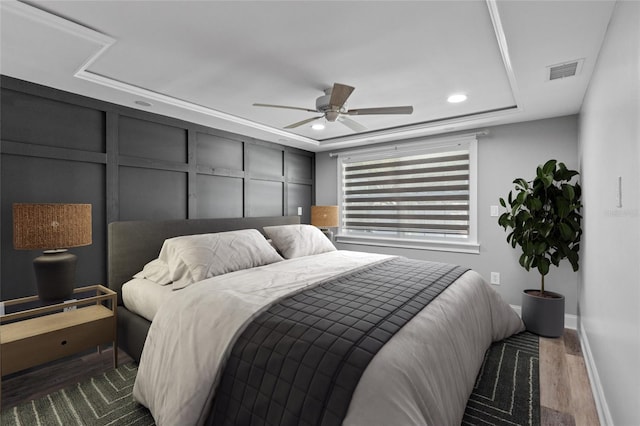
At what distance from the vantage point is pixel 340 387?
3.91 ft

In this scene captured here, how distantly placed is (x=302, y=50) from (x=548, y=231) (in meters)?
2.65

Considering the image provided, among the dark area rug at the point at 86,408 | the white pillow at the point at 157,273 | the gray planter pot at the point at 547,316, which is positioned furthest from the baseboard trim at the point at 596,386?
the white pillow at the point at 157,273

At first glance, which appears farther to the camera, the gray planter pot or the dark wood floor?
the gray planter pot

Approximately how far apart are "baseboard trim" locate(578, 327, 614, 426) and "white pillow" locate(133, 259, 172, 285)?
2916mm

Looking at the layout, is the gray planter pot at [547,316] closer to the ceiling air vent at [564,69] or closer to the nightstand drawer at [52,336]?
the ceiling air vent at [564,69]

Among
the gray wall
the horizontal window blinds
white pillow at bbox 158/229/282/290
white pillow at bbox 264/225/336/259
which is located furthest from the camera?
the horizontal window blinds

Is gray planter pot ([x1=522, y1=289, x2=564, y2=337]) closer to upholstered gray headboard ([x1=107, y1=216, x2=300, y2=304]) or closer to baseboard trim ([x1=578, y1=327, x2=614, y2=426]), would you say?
baseboard trim ([x1=578, y1=327, x2=614, y2=426])

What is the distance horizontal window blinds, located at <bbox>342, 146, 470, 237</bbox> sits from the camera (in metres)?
3.95

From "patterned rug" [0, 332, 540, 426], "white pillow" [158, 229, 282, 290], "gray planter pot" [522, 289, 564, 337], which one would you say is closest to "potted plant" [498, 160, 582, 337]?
"gray planter pot" [522, 289, 564, 337]

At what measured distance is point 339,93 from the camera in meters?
2.29

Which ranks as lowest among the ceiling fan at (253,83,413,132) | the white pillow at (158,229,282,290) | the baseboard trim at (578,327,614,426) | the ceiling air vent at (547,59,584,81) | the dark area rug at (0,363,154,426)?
the dark area rug at (0,363,154,426)

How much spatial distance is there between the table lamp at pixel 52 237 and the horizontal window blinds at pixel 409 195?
3.49 m

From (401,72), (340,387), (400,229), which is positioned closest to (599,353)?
(340,387)

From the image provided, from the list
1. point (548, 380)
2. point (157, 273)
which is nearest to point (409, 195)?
point (548, 380)
